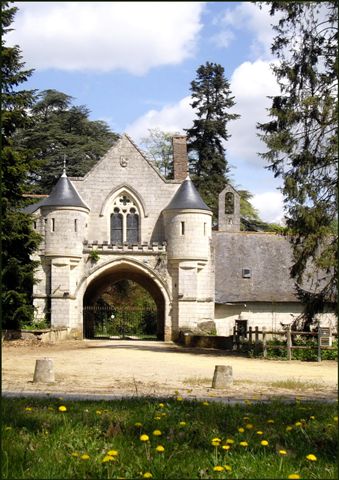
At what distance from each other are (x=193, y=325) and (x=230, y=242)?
5557mm

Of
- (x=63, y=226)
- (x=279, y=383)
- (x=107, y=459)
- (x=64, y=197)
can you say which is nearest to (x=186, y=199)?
(x=64, y=197)

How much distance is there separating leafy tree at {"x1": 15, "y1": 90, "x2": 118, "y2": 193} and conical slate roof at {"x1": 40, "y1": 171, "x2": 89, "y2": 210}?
29.9 feet

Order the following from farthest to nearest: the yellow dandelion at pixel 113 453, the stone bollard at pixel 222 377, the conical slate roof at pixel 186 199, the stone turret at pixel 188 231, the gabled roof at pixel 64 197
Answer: the conical slate roof at pixel 186 199, the stone turret at pixel 188 231, the gabled roof at pixel 64 197, the stone bollard at pixel 222 377, the yellow dandelion at pixel 113 453

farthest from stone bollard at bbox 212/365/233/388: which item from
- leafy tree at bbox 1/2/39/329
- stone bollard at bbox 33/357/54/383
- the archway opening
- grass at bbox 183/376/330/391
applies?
the archway opening

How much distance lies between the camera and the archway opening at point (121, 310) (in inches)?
1345

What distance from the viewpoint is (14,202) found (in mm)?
21312

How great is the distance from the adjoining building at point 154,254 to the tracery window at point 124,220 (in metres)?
0.04

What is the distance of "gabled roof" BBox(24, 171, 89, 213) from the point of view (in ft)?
97.0

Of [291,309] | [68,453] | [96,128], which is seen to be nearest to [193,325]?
[291,309]

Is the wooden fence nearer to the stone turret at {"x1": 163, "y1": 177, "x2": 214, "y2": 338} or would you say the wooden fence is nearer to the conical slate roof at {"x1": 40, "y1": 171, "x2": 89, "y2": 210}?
the stone turret at {"x1": 163, "y1": 177, "x2": 214, "y2": 338}

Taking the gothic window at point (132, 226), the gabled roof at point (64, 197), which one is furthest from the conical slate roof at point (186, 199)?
the gabled roof at point (64, 197)

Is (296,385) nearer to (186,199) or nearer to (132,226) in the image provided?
(186,199)

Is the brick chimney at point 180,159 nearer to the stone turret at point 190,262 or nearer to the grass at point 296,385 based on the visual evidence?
the stone turret at point 190,262

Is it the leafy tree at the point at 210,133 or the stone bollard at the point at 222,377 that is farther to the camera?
the leafy tree at the point at 210,133
